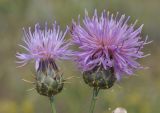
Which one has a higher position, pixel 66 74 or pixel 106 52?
pixel 106 52

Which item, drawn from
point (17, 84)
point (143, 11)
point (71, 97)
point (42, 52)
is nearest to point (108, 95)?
point (71, 97)

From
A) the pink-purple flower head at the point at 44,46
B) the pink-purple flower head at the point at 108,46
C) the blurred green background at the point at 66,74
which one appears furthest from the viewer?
the blurred green background at the point at 66,74

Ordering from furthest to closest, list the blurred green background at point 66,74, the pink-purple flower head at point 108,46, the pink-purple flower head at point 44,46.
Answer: the blurred green background at point 66,74, the pink-purple flower head at point 44,46, the pink-purple flower head at point 108,46

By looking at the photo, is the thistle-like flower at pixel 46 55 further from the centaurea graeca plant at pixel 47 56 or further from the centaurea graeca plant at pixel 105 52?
the centaurea graeca plant at pixel 105 52

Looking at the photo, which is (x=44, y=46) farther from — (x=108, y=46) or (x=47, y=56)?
(x=108, y=46)

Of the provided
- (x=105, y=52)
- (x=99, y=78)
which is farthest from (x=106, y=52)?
(x=99, y=78)

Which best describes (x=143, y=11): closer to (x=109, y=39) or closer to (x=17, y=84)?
(x=17, y=84)

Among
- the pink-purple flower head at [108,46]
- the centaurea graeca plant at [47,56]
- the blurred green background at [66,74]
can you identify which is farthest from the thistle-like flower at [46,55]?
the blurred green background at [66,74]

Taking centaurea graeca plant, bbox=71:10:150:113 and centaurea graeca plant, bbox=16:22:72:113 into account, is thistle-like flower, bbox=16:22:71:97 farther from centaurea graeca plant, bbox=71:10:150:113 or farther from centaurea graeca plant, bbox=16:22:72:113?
centaurea graeca plant, bbox=71:10:150:113
